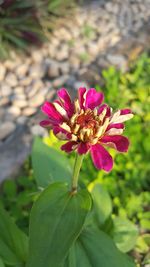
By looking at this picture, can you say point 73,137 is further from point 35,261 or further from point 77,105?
point 35,261

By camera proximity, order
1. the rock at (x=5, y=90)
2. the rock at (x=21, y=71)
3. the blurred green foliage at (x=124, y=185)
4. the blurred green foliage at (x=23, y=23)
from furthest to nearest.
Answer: the blurred green foliage at (x=23, y=23), the rock at (x=21, y=71), the rock at (x=5, y=90), the blurred green foliage at (x=124, y=185)

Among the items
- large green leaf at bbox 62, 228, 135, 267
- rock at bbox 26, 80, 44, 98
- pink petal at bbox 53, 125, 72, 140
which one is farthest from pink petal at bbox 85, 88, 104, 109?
rock at bbox 26, 80, 44, 98

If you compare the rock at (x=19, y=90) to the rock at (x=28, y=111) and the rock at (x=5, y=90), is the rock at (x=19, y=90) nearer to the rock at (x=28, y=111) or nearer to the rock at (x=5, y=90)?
the rock at (x=5, y=90)

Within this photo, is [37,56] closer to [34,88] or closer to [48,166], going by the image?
[34,88]

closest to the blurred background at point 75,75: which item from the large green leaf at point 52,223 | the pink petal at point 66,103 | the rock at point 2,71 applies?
the rock at point 2,71

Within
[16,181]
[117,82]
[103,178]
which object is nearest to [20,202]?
[16,181]
